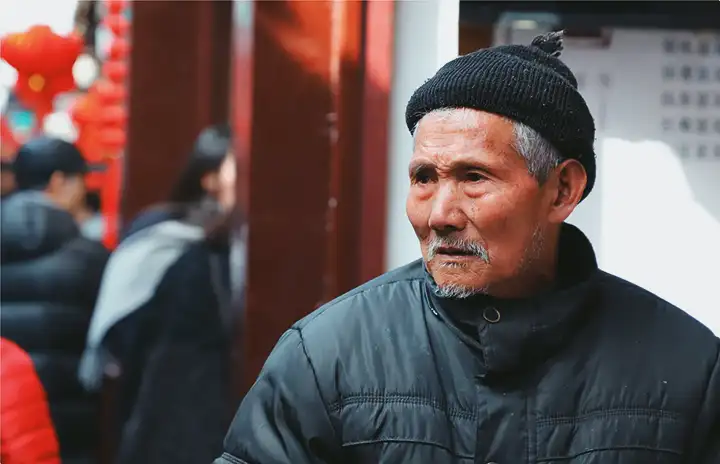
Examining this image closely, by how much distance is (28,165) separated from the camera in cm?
408

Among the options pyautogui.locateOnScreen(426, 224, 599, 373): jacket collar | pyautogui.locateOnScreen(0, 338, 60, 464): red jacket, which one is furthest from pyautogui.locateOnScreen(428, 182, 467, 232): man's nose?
pyautogui.locateOnScreen(0, 338, 60, 464): red jacket

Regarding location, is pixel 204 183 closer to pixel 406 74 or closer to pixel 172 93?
pixel 406 74

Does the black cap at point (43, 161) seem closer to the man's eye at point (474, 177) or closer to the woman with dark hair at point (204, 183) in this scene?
the woman with dark hair at point (204, 183)

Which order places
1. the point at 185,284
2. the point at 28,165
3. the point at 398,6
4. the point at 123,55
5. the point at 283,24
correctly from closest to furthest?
the point at 398,6 → the point at 283,24 → the point at 185,284 → the point at 28,165 → the point at 123,55

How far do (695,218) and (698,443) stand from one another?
102cm

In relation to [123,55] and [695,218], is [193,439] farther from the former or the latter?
[123,55]

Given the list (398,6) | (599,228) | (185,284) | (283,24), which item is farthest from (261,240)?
(599,228)

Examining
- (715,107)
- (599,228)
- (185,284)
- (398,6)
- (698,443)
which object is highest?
(398,6)

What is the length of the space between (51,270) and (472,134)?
2672 mm

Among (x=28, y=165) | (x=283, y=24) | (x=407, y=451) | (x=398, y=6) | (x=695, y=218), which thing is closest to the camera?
(x=407, y=451)

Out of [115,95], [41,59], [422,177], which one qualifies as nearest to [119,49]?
[115,95]

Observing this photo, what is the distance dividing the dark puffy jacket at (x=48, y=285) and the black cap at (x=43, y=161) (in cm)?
6

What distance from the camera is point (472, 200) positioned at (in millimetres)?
1784

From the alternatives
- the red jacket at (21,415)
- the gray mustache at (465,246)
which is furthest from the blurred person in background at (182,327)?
the gray mustache at (465,246)
